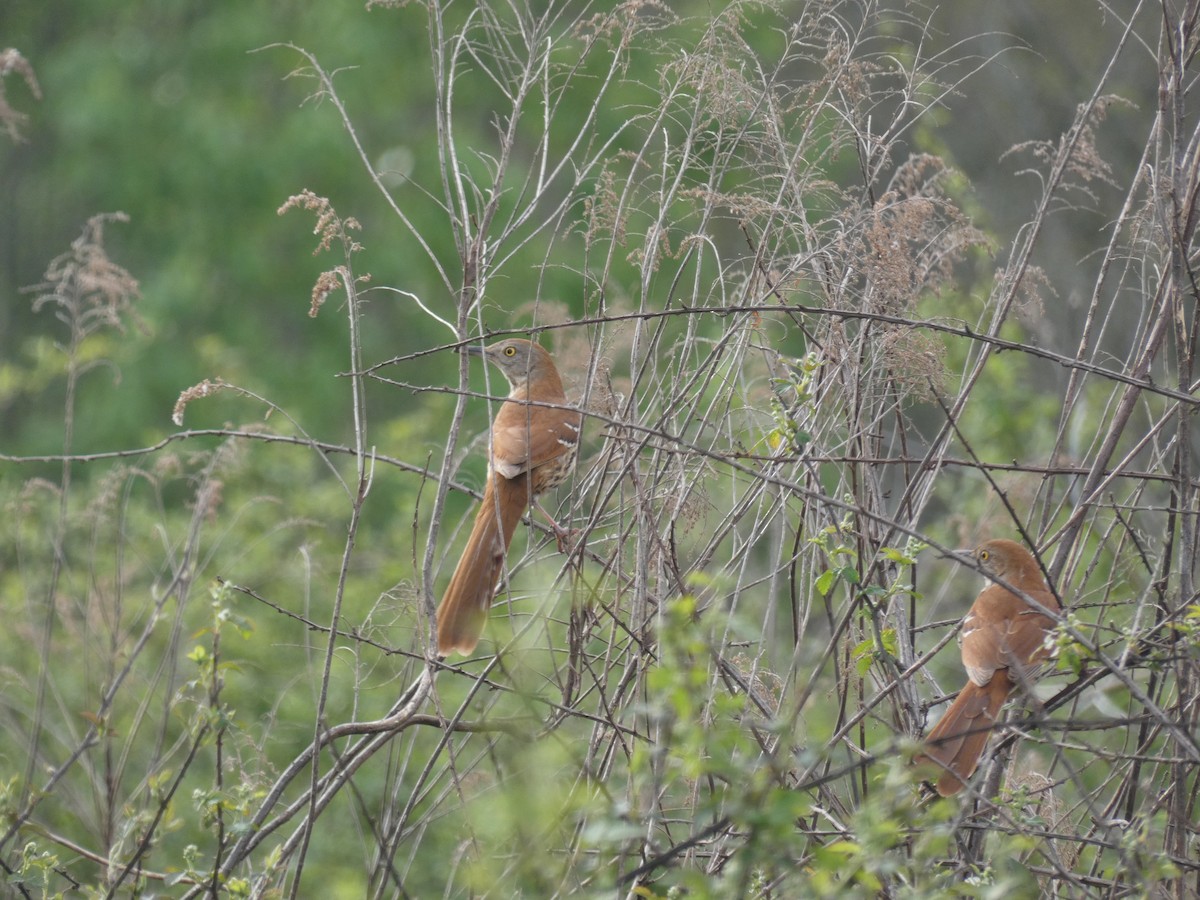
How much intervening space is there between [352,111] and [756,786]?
13014 millimetres

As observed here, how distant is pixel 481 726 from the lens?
7.85 feet

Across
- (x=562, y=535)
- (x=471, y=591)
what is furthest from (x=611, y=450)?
(x=471, y=591)

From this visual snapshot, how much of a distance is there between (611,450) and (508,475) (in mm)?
1616

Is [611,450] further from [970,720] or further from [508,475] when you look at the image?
[508,475]

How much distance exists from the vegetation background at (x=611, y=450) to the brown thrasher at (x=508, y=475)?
14 centimetres

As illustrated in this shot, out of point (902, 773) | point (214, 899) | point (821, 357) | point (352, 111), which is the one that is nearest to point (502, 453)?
point (821, 357)

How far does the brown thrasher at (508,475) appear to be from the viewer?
418 cm

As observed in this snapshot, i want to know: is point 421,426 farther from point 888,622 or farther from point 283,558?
point 888,622

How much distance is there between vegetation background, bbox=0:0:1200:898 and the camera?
2.72 metres

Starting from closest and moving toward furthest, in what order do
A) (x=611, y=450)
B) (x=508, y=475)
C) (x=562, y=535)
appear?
(x=611, y=450)
(x=562, y=535)
(x=508, y=475)

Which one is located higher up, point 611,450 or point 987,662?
point 611,450

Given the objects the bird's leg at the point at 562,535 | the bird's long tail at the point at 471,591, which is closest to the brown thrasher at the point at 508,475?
the bird's long tail at the point at 471,591

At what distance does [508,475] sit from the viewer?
4.88 metres

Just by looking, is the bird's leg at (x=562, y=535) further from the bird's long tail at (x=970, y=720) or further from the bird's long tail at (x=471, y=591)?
the bird's long tail at (x=970, y=720)
